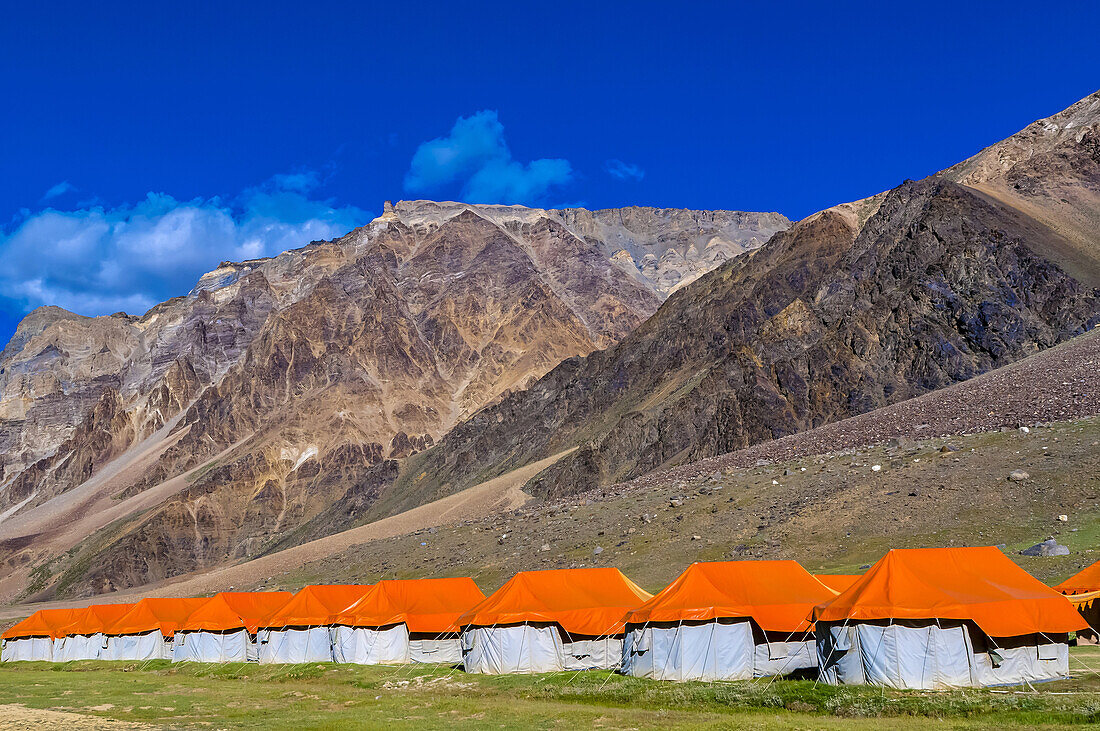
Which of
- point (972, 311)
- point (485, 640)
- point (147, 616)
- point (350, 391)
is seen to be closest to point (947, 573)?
point (485, 640)

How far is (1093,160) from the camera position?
9456 centimetres

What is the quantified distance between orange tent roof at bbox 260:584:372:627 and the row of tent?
2.2 inches

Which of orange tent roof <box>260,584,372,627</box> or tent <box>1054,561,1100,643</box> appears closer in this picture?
tent <box>1054,561,1100,643</box>

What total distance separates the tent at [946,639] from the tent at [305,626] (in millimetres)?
19241

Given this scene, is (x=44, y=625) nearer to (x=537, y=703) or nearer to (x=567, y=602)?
(x=567, y=602)

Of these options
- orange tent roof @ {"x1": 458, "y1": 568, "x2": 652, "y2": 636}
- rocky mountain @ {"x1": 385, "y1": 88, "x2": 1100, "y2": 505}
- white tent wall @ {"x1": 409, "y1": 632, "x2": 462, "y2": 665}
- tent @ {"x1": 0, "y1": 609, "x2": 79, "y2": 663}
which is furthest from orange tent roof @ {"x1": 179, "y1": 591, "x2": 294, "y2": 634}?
rocky mountain @ {"x1": 385, "y1": 88, "x2": 1100, "y2": 505}

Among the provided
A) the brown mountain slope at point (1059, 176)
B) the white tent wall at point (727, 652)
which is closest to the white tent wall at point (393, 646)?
the white tent wall at point (727, 652)

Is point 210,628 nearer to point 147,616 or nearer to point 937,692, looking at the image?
point 147,616

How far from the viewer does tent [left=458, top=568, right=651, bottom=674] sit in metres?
27.4

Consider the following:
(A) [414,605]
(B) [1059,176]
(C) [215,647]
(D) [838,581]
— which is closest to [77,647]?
(C) [215,647]

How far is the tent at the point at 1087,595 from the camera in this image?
25367mm

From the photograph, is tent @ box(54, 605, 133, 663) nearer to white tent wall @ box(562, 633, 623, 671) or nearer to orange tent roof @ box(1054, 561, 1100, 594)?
white tent wall @ box(562, 633, 623, 671)

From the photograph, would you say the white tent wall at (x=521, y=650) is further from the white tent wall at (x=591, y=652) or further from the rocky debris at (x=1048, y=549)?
the rocky debris at (x=1048, y=549)

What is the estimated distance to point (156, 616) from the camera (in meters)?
41.9
